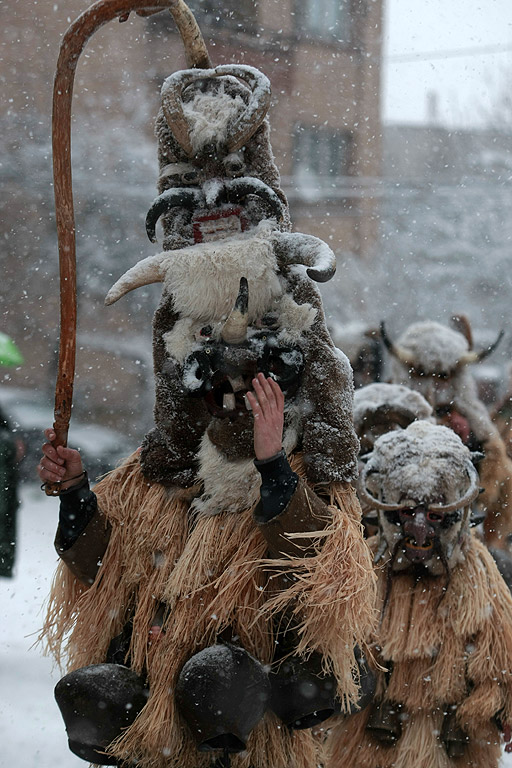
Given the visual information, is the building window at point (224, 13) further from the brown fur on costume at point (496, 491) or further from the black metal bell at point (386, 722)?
the black metal bell at point (386, 722)

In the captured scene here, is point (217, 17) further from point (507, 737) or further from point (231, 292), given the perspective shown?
point (507, 737)

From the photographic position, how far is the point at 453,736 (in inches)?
110

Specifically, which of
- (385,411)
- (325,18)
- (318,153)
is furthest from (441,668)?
(325,18)

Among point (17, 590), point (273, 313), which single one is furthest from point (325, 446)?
point (17, 590)

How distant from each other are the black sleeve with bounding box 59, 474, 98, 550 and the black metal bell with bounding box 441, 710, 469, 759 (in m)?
1.31

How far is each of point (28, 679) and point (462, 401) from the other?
2.54 m

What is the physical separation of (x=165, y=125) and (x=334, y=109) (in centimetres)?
821

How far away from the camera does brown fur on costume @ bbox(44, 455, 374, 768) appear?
2.15m

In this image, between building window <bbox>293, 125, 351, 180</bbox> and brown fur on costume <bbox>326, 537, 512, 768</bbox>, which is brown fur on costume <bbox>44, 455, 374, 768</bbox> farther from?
building window <bbox>293, 125, 351, 180</bbox>

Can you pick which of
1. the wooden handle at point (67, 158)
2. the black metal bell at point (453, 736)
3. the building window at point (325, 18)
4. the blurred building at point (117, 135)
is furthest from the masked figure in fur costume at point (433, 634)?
the building window at point (325, 18)

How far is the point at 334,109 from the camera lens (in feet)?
33.2

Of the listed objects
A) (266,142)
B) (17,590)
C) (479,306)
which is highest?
(266,142)

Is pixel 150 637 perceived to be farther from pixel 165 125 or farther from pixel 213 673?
pixel 165 125

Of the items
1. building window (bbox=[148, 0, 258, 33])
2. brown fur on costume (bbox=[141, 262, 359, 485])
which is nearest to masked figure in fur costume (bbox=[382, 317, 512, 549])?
brown fur on costume (bbox=[141, 262, 359, 485])
